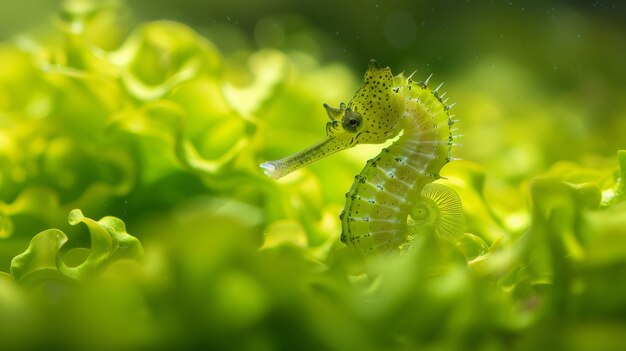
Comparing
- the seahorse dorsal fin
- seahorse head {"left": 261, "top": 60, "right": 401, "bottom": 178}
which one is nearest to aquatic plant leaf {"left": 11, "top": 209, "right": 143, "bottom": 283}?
seahorse head {"left": 261, "top": 60, "right": 401, "bottom": 178}

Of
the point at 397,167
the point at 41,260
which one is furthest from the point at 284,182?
the point at 41,260

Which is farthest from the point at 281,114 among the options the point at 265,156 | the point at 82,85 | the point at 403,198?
A: the point at 403,198

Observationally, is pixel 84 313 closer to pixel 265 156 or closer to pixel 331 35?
pixel 265 156

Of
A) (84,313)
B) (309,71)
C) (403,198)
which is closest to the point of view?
(84,313)

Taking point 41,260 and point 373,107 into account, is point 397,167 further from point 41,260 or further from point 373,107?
point 41,260

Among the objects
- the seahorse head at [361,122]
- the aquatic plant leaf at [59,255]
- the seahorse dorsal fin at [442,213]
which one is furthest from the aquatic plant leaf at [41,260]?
the seahorse dorsal fin at [442,213]

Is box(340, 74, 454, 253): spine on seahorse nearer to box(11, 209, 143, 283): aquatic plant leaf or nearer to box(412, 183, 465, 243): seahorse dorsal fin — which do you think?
box(412, 183, 465, 243): seahorse dorsal fin

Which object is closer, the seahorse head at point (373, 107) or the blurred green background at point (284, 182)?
the blurred green background at point (284, 182)

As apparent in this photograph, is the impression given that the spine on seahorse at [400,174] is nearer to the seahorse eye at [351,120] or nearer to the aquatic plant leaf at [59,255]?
the seahorse eye at [351,120]
